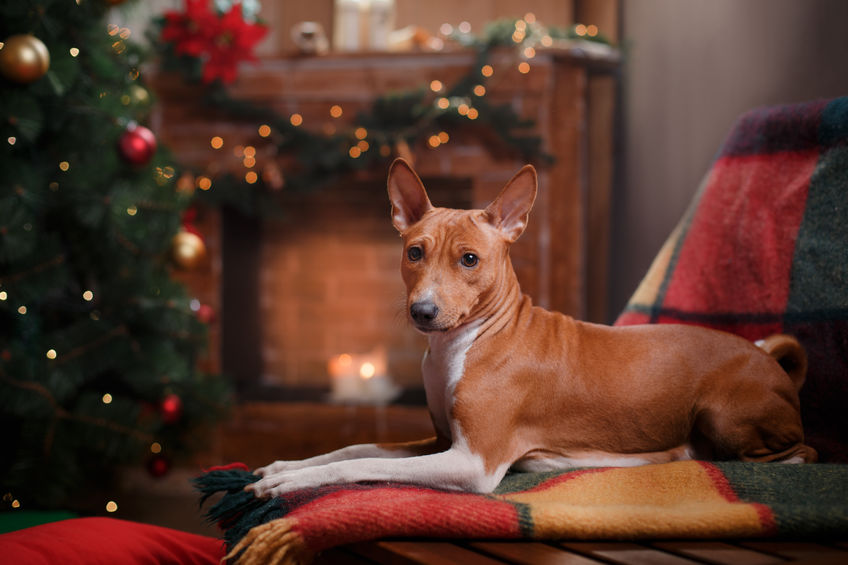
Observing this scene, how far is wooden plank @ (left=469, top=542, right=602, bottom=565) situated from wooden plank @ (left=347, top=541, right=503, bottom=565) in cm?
2

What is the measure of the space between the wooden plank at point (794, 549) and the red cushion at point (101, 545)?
887 millimetres

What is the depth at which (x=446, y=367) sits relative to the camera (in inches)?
50.3

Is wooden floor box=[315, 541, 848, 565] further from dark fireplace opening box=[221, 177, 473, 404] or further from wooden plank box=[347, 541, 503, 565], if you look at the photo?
dark fireplace opening box=[221, 177, 473, 404]

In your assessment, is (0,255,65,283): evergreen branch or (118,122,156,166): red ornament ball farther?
(118,122,156,166): red ornament ball

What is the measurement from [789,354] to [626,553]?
71cm

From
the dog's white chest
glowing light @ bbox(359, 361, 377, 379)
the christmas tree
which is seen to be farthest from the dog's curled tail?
glowing light @ bbox(359, 361, 377, 379)

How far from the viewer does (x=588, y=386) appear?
4.22 feet

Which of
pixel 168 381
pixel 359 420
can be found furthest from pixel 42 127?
pixel 359 420

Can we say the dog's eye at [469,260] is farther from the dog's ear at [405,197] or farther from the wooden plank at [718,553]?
the wooden plank at [718,553]

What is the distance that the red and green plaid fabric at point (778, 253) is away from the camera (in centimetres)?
148

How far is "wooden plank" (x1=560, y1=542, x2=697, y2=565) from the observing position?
3.02ft

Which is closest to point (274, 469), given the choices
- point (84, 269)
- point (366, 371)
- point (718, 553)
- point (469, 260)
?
point (469, 260)

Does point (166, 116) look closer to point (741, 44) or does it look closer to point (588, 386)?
point (741, 44)

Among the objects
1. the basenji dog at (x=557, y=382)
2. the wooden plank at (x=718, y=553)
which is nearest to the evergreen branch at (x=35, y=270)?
the basenji dog at (x=557, y=382)
